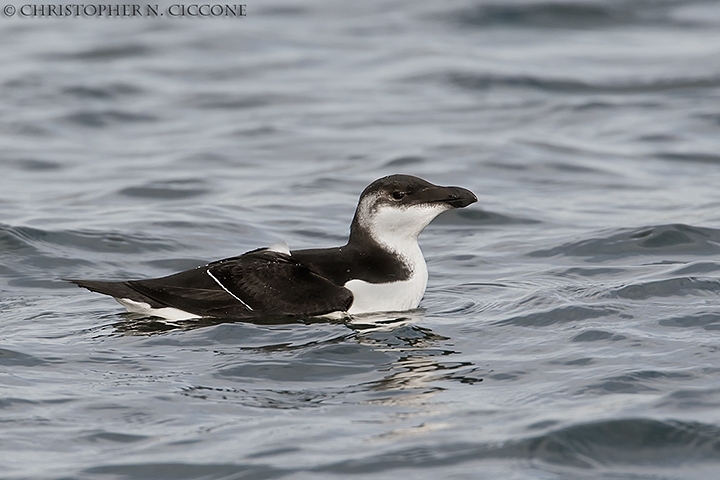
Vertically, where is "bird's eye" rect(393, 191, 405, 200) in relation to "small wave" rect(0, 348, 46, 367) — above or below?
above

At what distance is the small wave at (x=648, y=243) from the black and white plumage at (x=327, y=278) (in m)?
2.24

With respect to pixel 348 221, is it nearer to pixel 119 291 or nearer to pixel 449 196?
pixel 449 196

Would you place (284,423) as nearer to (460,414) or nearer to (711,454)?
(460,414)

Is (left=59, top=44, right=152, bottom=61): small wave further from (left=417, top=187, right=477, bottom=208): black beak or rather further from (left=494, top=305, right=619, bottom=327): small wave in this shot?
(left=494, top=305, right=619, bottom=327): small wave

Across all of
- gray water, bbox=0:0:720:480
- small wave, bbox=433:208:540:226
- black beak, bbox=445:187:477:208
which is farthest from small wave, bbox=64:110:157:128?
black beak, bbox=445:187:477:208

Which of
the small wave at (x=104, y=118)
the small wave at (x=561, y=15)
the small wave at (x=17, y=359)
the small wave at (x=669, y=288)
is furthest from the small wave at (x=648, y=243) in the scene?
the small wave at (x=561, y=15)

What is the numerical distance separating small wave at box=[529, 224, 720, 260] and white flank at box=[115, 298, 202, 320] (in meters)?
3.52

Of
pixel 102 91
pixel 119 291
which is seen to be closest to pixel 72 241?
pixel 119 291

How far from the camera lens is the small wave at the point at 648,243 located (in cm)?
1044

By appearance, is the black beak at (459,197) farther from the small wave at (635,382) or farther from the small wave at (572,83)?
the small wave at (572,83)

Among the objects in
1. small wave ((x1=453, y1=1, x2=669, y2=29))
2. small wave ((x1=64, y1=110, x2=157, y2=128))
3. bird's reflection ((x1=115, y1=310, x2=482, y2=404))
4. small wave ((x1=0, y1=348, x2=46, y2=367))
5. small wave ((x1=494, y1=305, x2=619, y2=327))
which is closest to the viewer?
bird's reflection ((x1=115, y1=310, x2=482, y2=404))

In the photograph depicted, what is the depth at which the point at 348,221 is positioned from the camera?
12.1 meters

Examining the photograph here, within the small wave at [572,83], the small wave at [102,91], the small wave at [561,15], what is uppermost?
the small wave at [561,15]

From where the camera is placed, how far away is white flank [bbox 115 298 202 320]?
8.16 m
